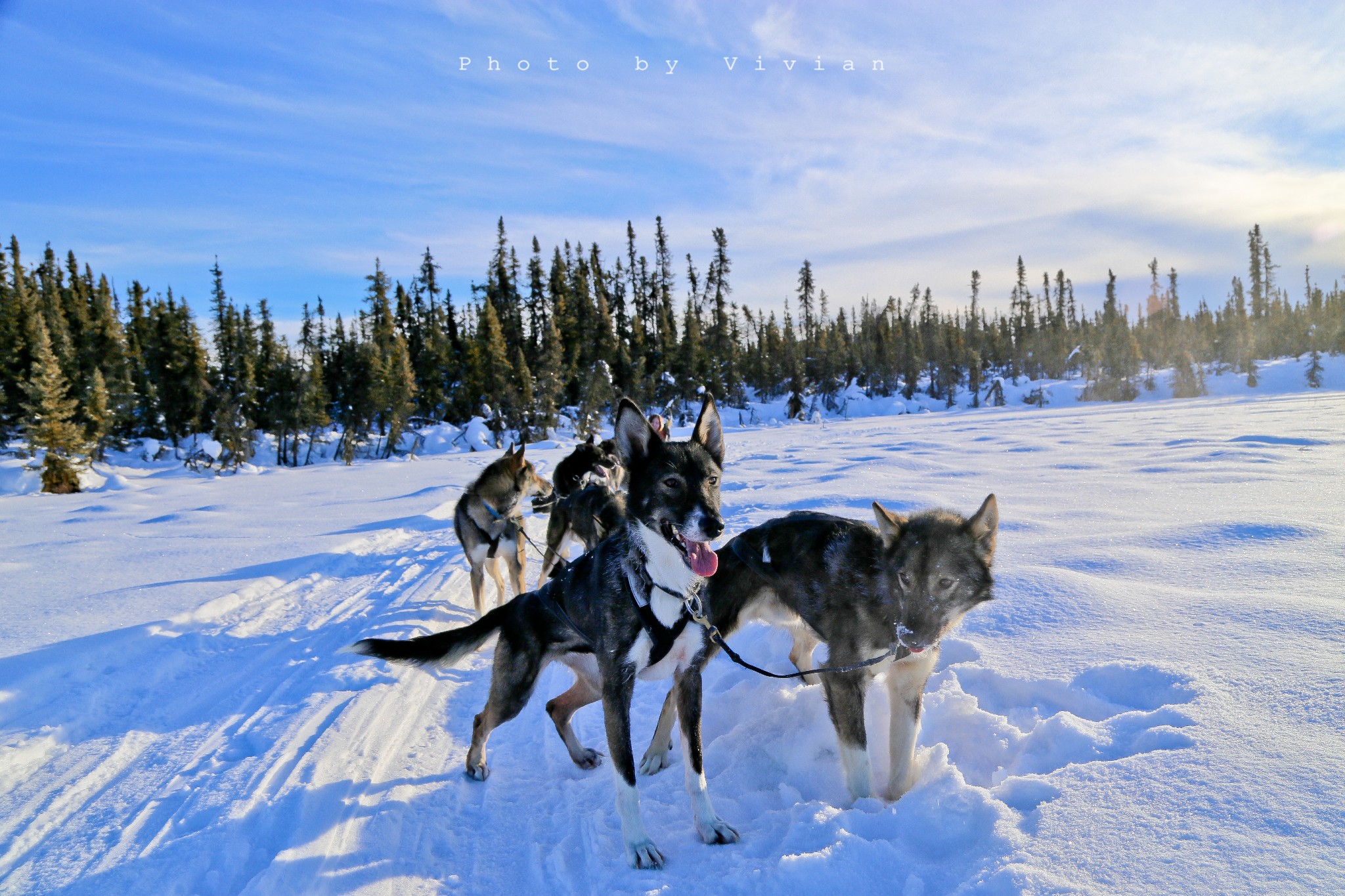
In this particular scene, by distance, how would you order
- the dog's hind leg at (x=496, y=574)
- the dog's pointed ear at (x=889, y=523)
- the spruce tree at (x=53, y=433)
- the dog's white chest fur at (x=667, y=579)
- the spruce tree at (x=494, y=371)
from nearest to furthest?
the dog's white chest fur at (x=667, y=579), the dog's pointed ear at (x=889, y=523), the dog's hind leg at (x=496, y=574), the spruce tree at (x=53, y=433), the spruce tree at (x=494, y=371)

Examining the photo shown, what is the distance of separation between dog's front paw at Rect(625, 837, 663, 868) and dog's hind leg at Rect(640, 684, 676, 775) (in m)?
0.86

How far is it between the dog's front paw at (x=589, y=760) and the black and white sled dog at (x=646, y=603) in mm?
585

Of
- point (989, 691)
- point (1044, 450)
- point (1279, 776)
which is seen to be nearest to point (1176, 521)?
point (989, 691)

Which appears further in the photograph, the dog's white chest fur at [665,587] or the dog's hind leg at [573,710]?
the dog's hind leg at [573,710]

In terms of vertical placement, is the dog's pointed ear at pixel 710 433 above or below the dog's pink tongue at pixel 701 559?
above

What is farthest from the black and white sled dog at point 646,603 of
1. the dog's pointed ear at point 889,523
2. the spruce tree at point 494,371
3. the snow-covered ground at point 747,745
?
the spruce tree at point 494,371

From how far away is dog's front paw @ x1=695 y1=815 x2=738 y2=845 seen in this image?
317 centimetres

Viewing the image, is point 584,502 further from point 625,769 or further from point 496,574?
point 625,769

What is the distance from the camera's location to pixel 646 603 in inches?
128

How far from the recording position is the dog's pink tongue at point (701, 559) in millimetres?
3119

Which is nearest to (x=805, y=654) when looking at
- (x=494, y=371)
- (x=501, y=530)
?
Result: (x=501, y=530)

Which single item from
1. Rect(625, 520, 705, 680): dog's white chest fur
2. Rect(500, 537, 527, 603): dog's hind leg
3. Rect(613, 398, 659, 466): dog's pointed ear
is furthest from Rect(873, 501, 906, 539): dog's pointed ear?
Rect(500, 537, 527, 603): dog's hind leg

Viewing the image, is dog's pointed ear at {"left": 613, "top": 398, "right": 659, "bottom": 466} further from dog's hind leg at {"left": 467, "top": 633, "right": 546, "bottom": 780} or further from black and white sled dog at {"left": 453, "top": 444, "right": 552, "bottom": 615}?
black and white sled dog at {"left": 453, "top": 444, "right": 552, "bottom": 615}

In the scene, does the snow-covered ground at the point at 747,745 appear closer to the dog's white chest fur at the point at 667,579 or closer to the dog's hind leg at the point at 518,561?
the dog's hind leg at the point at 518,561
